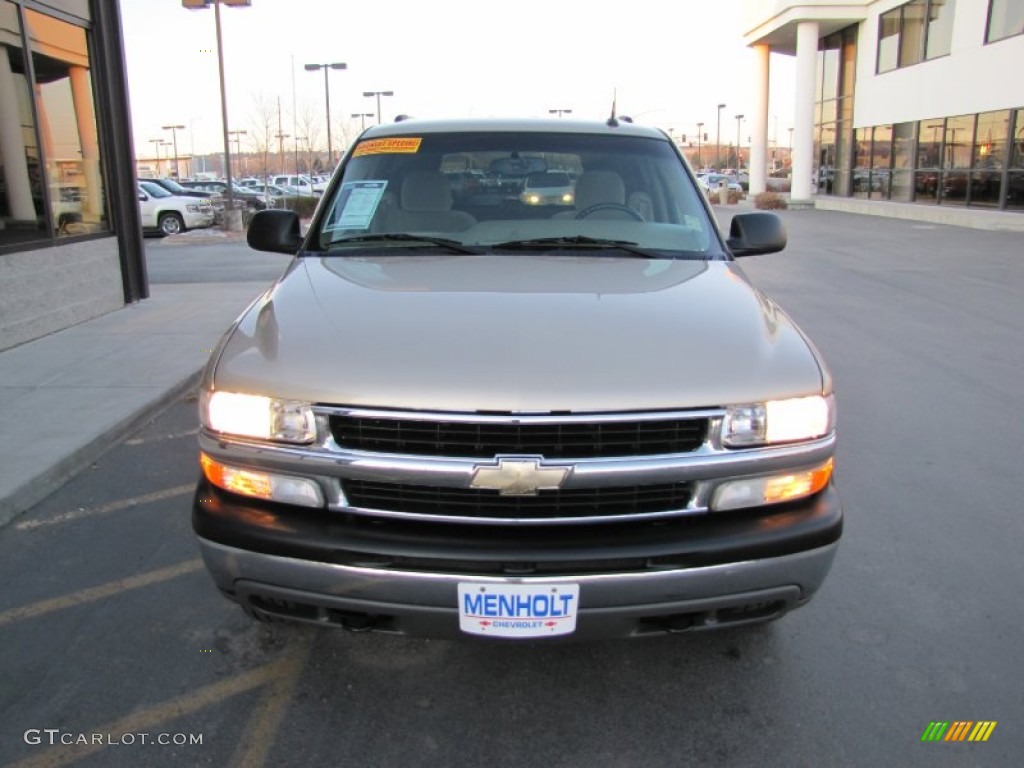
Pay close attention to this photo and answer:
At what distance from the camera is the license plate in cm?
229

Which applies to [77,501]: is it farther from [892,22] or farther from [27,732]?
[892,22]

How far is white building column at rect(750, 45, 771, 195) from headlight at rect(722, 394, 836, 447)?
38095 mm

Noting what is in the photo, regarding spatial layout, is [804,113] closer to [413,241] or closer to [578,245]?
[578,245]

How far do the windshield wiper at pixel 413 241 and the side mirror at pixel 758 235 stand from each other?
1.32 metres

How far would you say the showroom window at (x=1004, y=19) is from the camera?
69.3ft

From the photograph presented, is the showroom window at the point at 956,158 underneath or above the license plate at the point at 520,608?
above

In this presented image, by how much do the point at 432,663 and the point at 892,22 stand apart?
106 ft

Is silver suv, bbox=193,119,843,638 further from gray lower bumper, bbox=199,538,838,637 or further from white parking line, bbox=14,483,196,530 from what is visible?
white parking line, bbox=14,483,196,530

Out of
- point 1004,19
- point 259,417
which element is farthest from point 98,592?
point 1004,19

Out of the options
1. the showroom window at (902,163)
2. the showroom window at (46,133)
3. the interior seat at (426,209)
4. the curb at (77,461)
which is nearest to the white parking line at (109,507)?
the curb at (77,461)

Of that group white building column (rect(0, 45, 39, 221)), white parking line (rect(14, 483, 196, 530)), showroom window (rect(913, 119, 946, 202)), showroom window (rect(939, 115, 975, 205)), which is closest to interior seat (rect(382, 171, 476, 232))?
white parking line (rect(14, 483, 196, 530))

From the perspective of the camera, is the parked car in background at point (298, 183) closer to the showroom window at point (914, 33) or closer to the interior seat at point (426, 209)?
the showroom window at point (914, 33)

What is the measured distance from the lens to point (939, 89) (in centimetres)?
2530

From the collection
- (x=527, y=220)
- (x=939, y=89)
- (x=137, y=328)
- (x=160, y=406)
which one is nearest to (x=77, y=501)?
(x=160, y=406)
